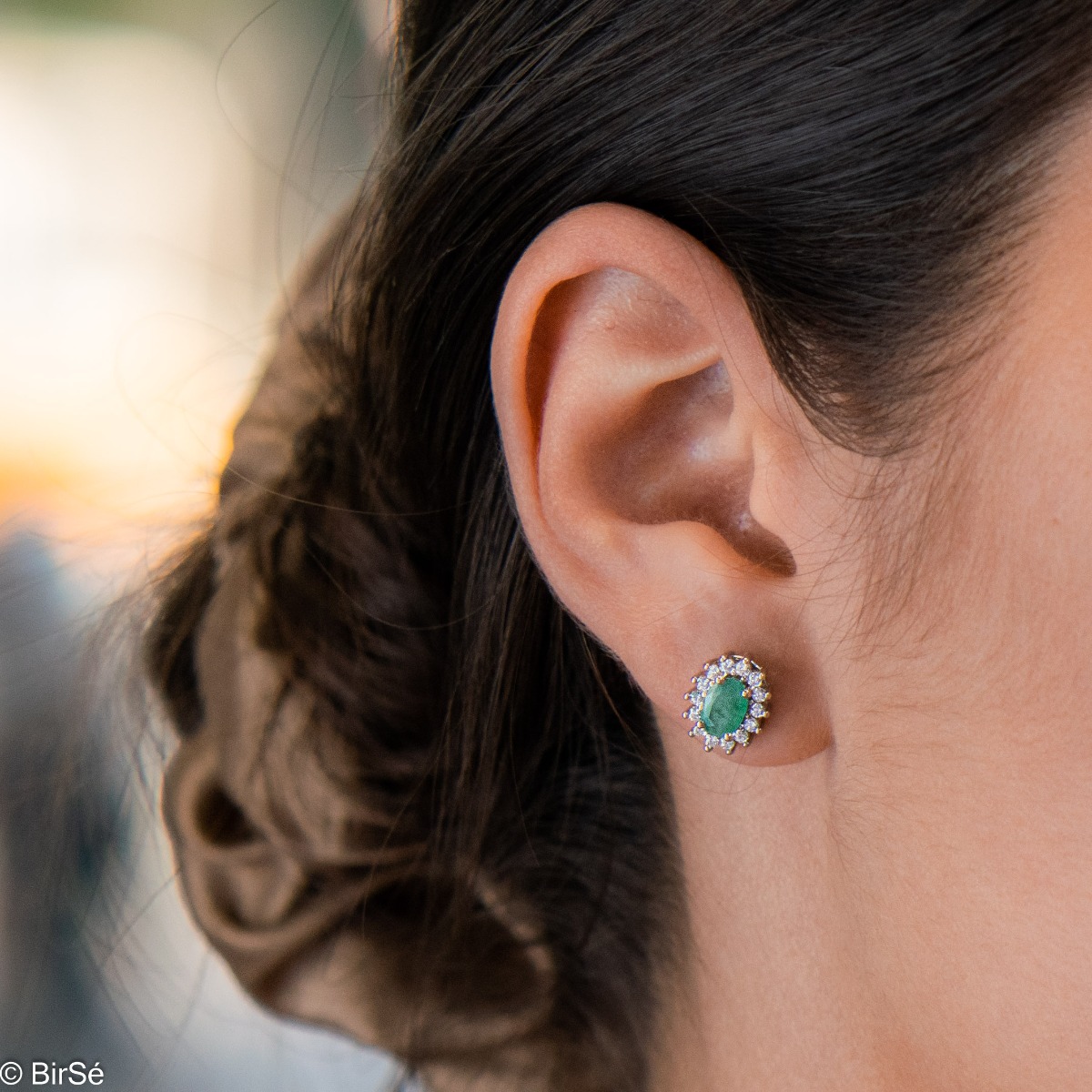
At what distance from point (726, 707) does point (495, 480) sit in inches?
11.0

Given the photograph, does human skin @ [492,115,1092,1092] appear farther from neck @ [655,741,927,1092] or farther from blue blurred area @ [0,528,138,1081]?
blue blurred area @ [0,528,138,1081]

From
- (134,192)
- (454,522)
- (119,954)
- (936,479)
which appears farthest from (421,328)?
(134,192)

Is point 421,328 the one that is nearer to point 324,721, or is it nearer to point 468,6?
point 468,6

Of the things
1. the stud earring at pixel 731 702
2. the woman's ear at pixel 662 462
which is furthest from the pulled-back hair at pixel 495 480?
the stud earring at pixel 731 702

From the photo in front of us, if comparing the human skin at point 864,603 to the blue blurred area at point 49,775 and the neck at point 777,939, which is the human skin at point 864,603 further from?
the blue blurred area at point 49,775

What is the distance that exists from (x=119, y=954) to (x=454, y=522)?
71cm

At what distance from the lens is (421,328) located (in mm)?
796

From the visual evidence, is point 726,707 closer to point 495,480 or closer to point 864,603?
point 864,603

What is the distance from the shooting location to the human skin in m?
0.55

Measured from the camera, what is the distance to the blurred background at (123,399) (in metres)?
1.12

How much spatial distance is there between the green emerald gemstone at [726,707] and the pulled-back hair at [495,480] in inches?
6.0

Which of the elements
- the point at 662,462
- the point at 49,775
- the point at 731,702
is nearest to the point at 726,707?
the point at 731,702

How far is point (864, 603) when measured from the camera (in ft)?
2.03

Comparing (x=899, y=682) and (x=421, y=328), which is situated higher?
(x=421, y=328)
